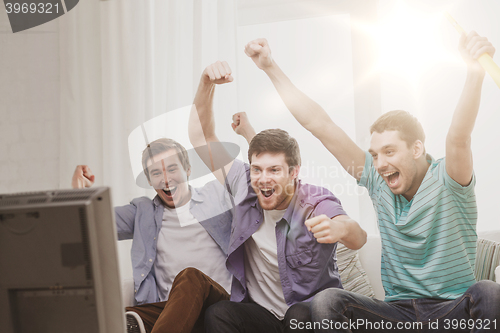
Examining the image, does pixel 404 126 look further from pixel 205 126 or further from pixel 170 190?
pixel 170 190

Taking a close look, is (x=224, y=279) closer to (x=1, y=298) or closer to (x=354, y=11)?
(x=1, y=298)

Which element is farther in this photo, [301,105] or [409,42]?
[409,42]

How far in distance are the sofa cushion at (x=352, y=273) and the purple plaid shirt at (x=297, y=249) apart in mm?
305

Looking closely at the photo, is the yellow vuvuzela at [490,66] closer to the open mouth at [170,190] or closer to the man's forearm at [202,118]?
the man's forearm at [202,118]

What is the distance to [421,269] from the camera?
135 centimetres

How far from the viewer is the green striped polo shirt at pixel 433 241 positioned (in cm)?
133

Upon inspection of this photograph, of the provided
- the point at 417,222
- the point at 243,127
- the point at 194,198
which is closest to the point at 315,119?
the point at 243,127

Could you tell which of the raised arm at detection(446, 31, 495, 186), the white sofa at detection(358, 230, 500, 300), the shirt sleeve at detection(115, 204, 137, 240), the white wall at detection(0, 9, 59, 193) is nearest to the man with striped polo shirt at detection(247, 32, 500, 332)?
the raised arm at detection(446, 31, 495, 186)

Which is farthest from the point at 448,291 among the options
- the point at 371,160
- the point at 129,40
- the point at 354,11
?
the point at 129,40

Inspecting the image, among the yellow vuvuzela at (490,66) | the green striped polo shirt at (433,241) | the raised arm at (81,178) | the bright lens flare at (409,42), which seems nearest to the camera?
the yellow vuvuzela at (490,66)

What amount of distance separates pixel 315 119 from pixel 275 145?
193mm

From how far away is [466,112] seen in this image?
4.12ft

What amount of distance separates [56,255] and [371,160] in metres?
1.16

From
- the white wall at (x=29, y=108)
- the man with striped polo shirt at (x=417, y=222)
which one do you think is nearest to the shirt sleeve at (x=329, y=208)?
the man with striped polo shirt at (x=417, y=222)
